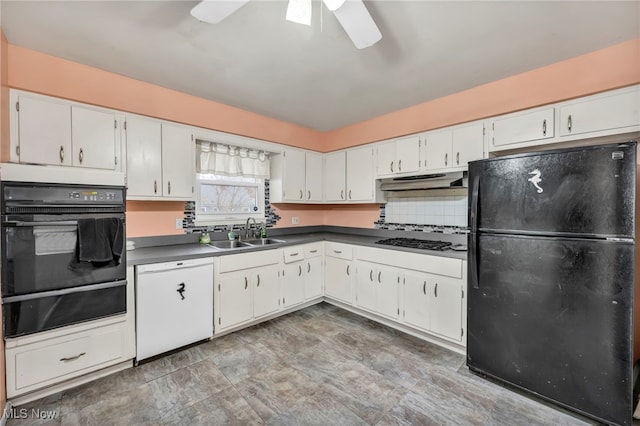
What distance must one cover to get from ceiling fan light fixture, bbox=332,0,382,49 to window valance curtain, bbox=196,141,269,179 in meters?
2.14

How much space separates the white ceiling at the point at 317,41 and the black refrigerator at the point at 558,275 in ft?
2.63

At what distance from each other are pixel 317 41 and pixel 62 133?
6.67ft

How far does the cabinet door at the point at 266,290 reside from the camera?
287 centimetres

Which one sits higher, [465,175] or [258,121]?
[258,121]

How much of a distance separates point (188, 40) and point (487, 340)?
9.94 ft

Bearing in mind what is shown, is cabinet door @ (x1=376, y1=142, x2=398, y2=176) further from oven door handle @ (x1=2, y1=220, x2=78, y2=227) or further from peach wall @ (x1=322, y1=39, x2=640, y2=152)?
oven door handle @ (x1=2, y1=220, x2=78, y2=227)

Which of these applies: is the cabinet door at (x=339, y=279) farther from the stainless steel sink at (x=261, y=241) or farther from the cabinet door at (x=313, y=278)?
the stainless steel sink at (x=261, y=241)

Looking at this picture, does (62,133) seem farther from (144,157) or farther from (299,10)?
(299,10)

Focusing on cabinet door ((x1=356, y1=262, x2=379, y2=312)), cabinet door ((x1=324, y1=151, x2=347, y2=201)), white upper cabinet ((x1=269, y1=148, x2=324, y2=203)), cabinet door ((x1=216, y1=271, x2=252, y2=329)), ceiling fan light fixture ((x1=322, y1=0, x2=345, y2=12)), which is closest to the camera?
ceiling fan light fixture ((x1=322, y1=0, x2=345, y2=12))

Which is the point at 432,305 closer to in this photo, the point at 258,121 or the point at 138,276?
the point at 138,276

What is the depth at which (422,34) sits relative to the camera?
177 centimetres

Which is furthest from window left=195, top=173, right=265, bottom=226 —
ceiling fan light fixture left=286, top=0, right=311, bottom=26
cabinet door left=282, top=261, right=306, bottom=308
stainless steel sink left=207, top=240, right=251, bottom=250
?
ceiling fan light fixture left=286, top=0, right=311, bottom=26

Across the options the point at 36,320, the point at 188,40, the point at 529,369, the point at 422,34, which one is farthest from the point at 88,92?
the point at 529,369

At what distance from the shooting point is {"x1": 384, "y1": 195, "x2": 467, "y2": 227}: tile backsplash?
2914mm
